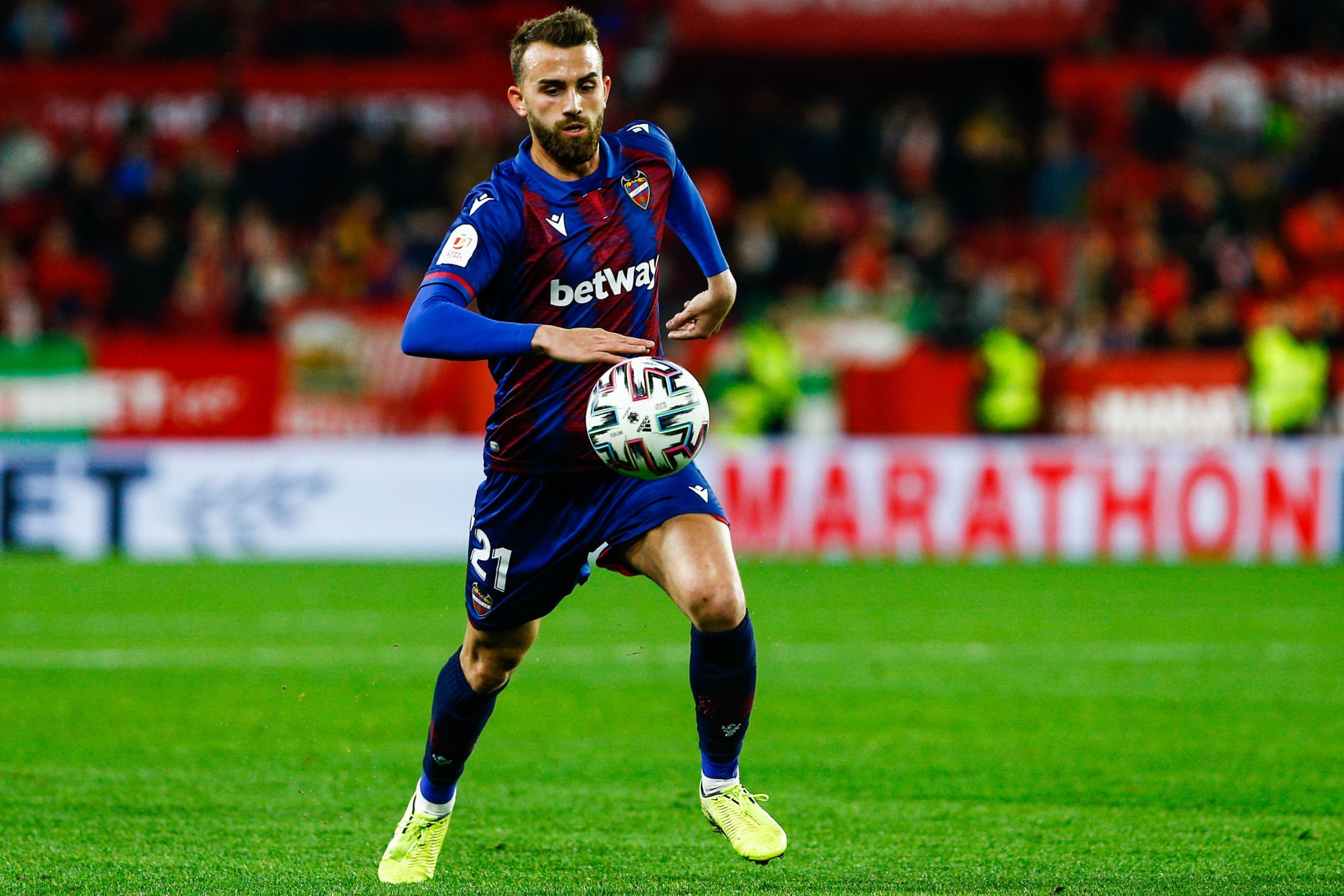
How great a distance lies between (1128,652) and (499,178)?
19.1 feet

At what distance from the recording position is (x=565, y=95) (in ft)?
16.4

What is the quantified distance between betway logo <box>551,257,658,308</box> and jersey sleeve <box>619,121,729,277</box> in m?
0.32

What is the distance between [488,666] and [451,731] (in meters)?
0.21

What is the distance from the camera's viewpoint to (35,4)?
2177cm

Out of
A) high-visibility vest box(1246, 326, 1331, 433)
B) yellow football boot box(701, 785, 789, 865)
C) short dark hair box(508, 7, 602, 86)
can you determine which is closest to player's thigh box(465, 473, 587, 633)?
yellow football boot box(701, 785, 789, 865)

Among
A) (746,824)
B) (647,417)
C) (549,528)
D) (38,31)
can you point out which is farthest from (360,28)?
(746,824)

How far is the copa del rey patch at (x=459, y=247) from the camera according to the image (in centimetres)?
485

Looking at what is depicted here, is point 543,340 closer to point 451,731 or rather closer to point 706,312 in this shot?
point 706,312

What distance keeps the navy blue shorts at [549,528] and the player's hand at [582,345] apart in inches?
20.0

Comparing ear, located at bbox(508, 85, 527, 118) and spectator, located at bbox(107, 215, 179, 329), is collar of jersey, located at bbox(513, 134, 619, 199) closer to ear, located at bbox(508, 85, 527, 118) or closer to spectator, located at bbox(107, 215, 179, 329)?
ear, located at bbox(508, 85, 527, 118)

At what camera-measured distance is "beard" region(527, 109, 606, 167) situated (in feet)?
16.4

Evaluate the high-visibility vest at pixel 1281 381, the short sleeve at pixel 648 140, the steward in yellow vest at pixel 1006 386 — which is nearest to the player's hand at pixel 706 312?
the short sleeve at pixel 648 140

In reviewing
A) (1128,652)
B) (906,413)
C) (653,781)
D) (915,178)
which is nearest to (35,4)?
(915,178)

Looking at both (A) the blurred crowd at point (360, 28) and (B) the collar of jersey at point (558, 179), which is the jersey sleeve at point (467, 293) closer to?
(B) the collar of jersey at point (558, 179)
